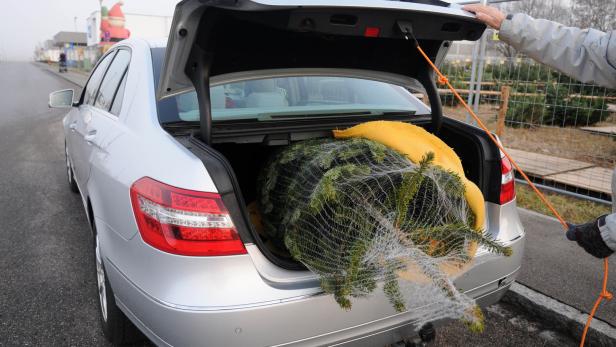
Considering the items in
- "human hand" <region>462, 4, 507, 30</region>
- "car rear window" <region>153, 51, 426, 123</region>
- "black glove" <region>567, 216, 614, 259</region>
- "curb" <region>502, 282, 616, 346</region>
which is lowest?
"curb" <region>502, 282, 616, 346</region>

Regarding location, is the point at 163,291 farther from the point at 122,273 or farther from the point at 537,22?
the point at 537,22

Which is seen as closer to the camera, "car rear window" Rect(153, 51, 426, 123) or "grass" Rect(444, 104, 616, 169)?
"car rear window" Rect(153, 51, 426, 123)

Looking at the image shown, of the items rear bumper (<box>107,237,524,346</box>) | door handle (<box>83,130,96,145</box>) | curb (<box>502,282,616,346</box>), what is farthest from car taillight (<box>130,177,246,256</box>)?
curb (<box>502,282,616,346</box>)

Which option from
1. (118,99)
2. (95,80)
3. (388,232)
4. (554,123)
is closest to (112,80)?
(118,99)

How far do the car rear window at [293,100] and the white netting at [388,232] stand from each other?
2.89ft

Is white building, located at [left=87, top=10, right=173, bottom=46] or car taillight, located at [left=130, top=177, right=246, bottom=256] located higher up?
white building, located at [left=87, top=10, right=173, bottom=46]

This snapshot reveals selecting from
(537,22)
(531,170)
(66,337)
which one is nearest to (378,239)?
(537,22)

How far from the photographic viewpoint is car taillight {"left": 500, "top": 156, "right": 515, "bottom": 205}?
2346 mm

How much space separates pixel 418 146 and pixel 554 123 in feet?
17.6

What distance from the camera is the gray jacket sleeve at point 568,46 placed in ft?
6.94

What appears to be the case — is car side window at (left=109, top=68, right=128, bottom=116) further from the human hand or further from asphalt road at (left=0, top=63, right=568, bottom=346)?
the human hand

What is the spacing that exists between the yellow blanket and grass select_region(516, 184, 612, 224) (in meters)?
2.86

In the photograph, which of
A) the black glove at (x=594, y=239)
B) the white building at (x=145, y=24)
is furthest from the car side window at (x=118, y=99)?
the white building at (x=145, y=24)

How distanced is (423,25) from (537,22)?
57 centimetres
